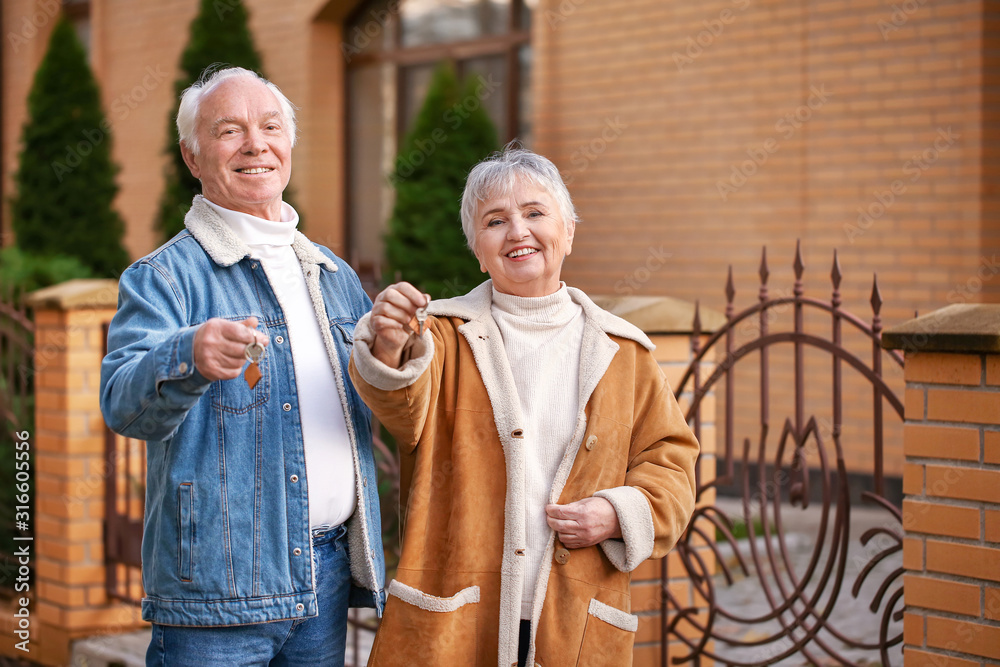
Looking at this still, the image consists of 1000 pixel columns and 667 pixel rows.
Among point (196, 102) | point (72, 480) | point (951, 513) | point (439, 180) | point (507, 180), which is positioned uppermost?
point (439, 180)

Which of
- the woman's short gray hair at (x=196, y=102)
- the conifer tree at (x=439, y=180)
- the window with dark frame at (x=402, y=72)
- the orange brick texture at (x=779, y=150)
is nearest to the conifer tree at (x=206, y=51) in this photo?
the window with dark frame at (x=402, y=72)

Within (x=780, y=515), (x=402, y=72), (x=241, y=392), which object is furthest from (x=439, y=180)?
(x=241, y=392)

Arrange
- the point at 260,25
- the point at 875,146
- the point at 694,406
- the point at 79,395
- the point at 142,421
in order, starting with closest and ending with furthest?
the point at 142,421, the point at 694,406, the point at 79,395, the point at 875,146, the point at 260,25

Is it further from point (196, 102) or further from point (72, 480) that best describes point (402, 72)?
point (196, 102)

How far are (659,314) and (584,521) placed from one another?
1.46 metres

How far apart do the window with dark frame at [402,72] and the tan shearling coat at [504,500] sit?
243 inches

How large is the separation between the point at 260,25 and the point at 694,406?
7287 millimetres

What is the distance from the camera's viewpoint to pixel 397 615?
2035mm

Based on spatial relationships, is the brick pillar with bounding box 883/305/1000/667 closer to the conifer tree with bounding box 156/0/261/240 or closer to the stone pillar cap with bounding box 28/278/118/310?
the stone pillar cap with bounding box 28/278/118/310

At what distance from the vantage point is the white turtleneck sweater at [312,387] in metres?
2.03

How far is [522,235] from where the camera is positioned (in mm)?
2023

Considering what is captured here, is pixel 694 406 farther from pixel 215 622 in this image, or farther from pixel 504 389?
pixel 215 622

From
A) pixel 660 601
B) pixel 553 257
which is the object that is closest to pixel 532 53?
pixel 660 601

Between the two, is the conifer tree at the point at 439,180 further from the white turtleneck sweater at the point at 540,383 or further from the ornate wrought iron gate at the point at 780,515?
the white turtleneck sweater at the point at 540,383
